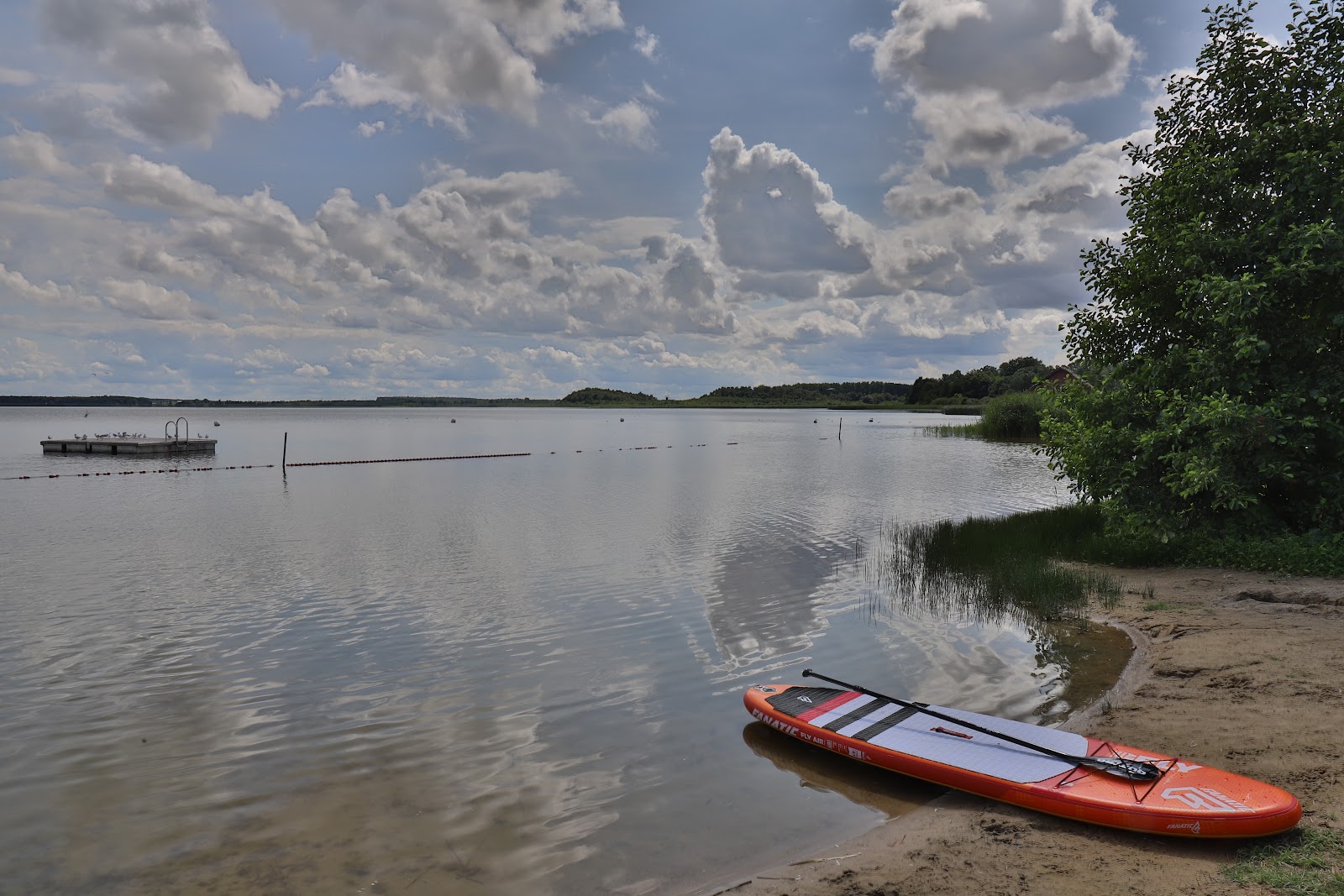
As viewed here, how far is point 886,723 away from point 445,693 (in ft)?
19.0

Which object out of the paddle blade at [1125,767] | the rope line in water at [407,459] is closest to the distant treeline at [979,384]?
the rope line in water at [407,459]

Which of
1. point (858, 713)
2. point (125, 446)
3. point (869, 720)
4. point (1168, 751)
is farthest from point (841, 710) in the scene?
point (125, 446)

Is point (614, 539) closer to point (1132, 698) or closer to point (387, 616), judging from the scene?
point (387, 616)

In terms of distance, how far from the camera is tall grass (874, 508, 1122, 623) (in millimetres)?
14648

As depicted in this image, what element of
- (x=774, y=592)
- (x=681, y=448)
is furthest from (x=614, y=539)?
(x=681, y=448)

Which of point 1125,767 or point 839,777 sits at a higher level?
point 1125,767

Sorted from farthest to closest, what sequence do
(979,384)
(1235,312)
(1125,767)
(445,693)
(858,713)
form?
1. (979,384)
2. (1235,312)
3. (445,693)
4. (858,713)
5. (1125,767)

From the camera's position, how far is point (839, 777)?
26.8ft

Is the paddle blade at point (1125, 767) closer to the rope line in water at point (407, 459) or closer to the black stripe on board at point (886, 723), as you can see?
the black stripe on board at point (886, 723)

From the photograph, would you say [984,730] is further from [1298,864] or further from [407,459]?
[407,459]

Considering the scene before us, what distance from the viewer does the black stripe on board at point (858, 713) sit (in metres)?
8.55

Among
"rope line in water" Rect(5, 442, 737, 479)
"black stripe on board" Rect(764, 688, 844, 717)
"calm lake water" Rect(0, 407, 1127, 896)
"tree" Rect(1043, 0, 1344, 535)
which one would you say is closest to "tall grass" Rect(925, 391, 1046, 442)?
"rope line in water" Rect(5, 442, 737, 479)

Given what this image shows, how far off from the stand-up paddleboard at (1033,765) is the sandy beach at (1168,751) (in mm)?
176

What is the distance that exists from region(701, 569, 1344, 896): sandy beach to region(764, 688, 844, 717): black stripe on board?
6.42ft
